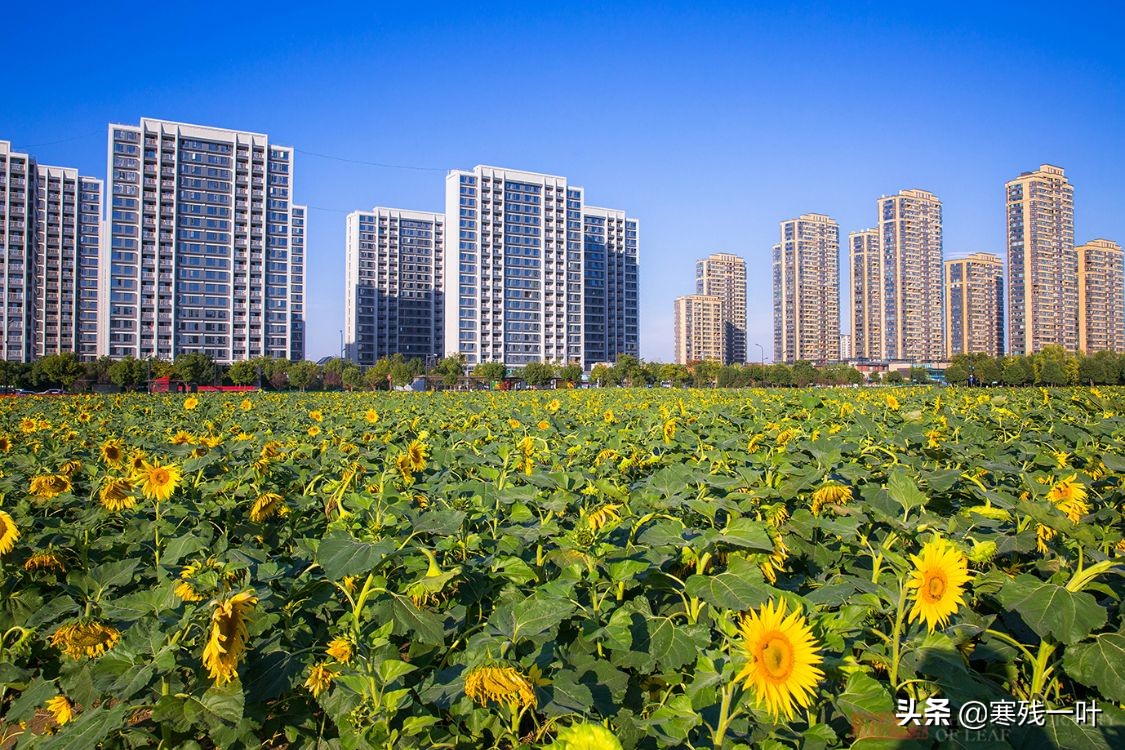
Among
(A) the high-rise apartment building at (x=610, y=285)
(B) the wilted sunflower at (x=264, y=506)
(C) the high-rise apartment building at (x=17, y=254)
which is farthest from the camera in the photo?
(A) the high-rise apartment building at (x=610, y=285)

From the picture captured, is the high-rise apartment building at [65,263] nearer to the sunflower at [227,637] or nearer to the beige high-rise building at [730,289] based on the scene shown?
the sunflower at [227,637]

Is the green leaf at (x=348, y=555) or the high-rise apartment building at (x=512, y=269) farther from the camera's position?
the high-rise apartment building at (x=512, y=269)

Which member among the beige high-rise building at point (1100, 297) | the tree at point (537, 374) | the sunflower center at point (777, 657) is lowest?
the sunflower center at point (777, 657)

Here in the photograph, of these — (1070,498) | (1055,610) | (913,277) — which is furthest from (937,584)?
(913,277)

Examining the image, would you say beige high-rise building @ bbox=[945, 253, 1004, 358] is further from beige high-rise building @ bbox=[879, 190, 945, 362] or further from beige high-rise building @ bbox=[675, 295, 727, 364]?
beige high-rise building @ bbox=[675, 295, 727, 364]

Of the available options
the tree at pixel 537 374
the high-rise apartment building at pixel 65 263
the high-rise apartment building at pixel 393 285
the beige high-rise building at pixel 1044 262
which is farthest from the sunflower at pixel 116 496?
the high-rise apartment building at pixel 393 285

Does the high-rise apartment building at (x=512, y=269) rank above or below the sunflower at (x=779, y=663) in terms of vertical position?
above

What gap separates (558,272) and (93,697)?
108 meters

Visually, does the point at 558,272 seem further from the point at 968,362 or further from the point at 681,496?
the point at 681,496

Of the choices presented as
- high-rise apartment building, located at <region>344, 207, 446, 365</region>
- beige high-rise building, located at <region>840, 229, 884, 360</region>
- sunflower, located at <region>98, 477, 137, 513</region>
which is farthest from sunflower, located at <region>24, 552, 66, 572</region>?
high-rise apartment building, located at <region>344, 207, 446, 365</region>

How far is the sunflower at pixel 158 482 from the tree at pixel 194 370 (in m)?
63.5

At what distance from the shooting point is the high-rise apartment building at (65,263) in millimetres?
90438

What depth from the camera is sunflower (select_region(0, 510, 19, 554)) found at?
197cm

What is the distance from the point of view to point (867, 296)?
4348 inches
